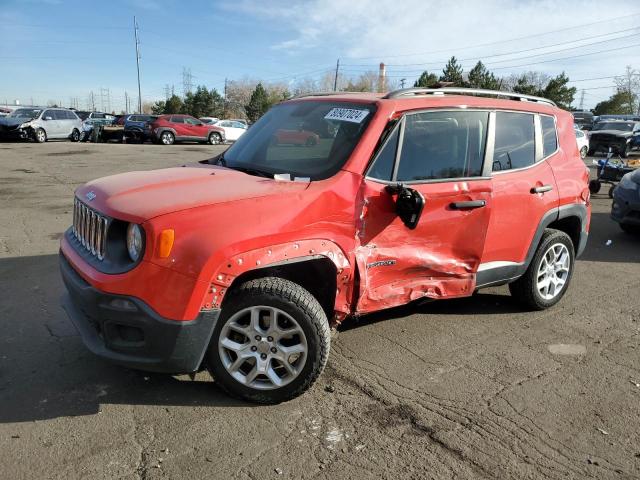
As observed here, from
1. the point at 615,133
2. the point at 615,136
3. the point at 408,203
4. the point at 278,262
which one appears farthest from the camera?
the point at 615,133

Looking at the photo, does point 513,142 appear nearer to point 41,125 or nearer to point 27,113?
point 41,125

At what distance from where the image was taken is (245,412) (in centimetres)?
309

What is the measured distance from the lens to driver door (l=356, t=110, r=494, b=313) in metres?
3.46

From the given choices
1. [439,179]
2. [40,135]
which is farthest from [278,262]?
[40,135]

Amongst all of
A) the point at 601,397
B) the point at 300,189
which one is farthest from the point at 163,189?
the point at 601,397

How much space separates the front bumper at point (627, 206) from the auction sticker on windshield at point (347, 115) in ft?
19.8

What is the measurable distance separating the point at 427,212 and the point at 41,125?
86.8ft

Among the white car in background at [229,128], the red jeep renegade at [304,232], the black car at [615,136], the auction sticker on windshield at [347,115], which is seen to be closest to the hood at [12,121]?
the white car in background at [229,128]

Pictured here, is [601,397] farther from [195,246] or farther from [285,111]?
[285,111]

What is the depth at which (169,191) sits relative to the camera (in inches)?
123

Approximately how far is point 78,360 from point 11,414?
673 mm

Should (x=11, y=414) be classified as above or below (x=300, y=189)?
below

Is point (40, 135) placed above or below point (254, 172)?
below

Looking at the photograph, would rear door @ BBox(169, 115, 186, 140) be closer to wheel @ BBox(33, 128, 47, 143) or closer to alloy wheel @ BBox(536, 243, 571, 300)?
wheel @ BBox(33, 128, 47, 143)
